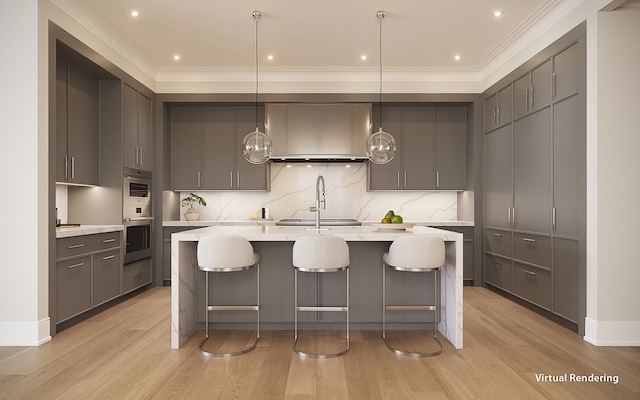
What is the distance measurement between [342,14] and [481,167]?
2.90m

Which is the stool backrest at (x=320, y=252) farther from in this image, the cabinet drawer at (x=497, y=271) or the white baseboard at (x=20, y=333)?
the cabinet drawer at (x=497, y=271)

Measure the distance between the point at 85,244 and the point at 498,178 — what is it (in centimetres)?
464

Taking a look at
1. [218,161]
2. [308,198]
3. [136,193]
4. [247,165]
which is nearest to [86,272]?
[136,193]

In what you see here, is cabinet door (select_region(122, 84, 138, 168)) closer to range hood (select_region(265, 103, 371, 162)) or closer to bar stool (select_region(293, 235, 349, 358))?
range hood (select_region(265, 103, 371, 162))

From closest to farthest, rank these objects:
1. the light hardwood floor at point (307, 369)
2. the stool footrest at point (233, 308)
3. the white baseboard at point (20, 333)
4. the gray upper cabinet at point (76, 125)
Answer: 1. the light hardwood floor at point (307, 369)
2. the white baseboard at point (20, 333)
3. the stool footrest at point (233, 308)
4. the gray upper cabinet at point (76, 125)

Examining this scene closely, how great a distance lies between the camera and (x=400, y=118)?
19.9 feet

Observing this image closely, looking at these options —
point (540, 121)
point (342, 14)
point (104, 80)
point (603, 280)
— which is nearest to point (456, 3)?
point (342, 14)

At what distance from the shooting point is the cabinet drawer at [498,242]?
4.97 m

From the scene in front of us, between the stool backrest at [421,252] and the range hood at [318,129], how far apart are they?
9.08ft

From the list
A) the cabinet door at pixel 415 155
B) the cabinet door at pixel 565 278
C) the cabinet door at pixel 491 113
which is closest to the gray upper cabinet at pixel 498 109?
the cabinet door at pixel 491 113

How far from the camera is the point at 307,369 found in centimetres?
282

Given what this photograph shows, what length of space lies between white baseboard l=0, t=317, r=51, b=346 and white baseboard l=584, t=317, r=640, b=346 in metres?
4.37

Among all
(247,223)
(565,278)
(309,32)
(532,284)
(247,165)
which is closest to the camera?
(565,278)

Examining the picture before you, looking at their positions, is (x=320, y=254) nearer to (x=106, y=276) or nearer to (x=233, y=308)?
(x=233, y=308)
